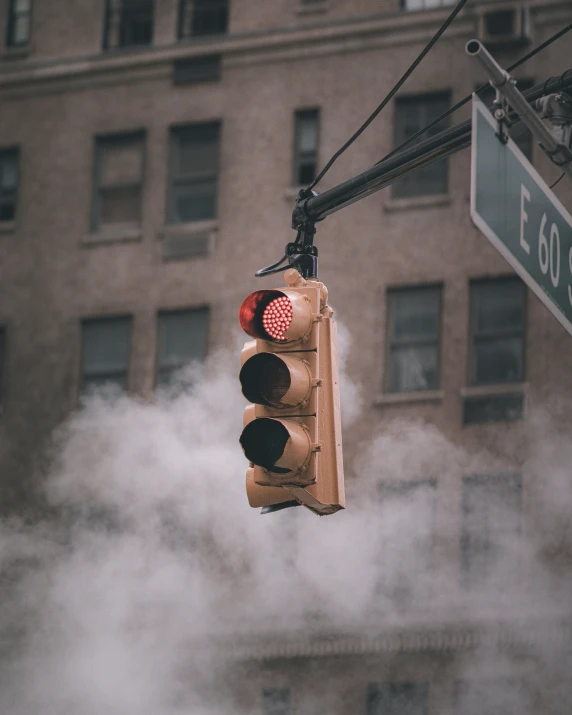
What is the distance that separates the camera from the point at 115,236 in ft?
80.2

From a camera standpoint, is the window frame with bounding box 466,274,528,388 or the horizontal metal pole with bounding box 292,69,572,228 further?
the window frame with bounding box 466,274,528,388

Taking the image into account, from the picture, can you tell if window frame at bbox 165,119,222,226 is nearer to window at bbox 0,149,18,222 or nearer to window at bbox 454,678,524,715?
window at bbox 0,149,18,222

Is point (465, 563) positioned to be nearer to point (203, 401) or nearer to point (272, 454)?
point (203, 401)

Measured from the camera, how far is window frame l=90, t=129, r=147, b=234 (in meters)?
24.6

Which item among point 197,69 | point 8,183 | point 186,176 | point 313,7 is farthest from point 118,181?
point 313,7

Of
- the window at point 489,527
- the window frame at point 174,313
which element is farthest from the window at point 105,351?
the window at point 489,527

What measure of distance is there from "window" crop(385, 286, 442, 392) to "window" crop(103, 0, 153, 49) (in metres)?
5.97

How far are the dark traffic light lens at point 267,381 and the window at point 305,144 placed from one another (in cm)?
1779

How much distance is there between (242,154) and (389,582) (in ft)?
21.5

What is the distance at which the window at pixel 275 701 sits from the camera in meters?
21.5

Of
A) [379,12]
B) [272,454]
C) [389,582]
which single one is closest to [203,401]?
[389,582]

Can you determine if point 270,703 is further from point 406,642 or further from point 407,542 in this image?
point 407,542

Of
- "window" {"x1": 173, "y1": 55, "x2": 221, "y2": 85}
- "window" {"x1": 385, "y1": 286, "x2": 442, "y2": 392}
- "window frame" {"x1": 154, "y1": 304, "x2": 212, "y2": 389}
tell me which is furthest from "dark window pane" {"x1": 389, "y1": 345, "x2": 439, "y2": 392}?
"window" {"x1": 173, "y1": 55, "x2": 221, "y2": 85}

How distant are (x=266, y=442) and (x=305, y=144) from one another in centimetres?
1816
